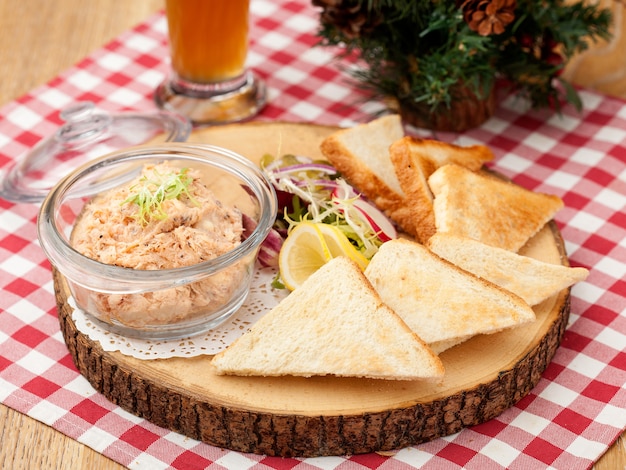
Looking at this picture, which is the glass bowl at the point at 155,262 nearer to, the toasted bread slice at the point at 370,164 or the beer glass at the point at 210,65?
the toasted bread slice at the point at 370,164

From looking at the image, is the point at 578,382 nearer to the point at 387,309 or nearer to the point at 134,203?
the point at 387,309

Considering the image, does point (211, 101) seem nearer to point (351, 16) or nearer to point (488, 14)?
point (351, 16)

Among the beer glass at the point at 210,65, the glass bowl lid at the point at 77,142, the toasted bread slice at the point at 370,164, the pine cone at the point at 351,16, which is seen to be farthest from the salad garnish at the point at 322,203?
the beer glass at the point at 210,65

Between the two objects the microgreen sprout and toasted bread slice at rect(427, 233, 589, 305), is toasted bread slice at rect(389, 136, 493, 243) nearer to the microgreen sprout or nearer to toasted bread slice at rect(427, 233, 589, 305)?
toasted bread slice at rect(427, 233, 589, 305)

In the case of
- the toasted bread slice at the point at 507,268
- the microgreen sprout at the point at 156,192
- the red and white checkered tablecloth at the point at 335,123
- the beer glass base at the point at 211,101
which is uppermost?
the microgreen sprout at the point at 156,192

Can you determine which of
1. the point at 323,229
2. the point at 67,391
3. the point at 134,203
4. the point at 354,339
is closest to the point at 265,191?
the point at 323,229

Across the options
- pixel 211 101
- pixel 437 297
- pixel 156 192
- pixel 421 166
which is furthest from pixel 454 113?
pixel 156 192
